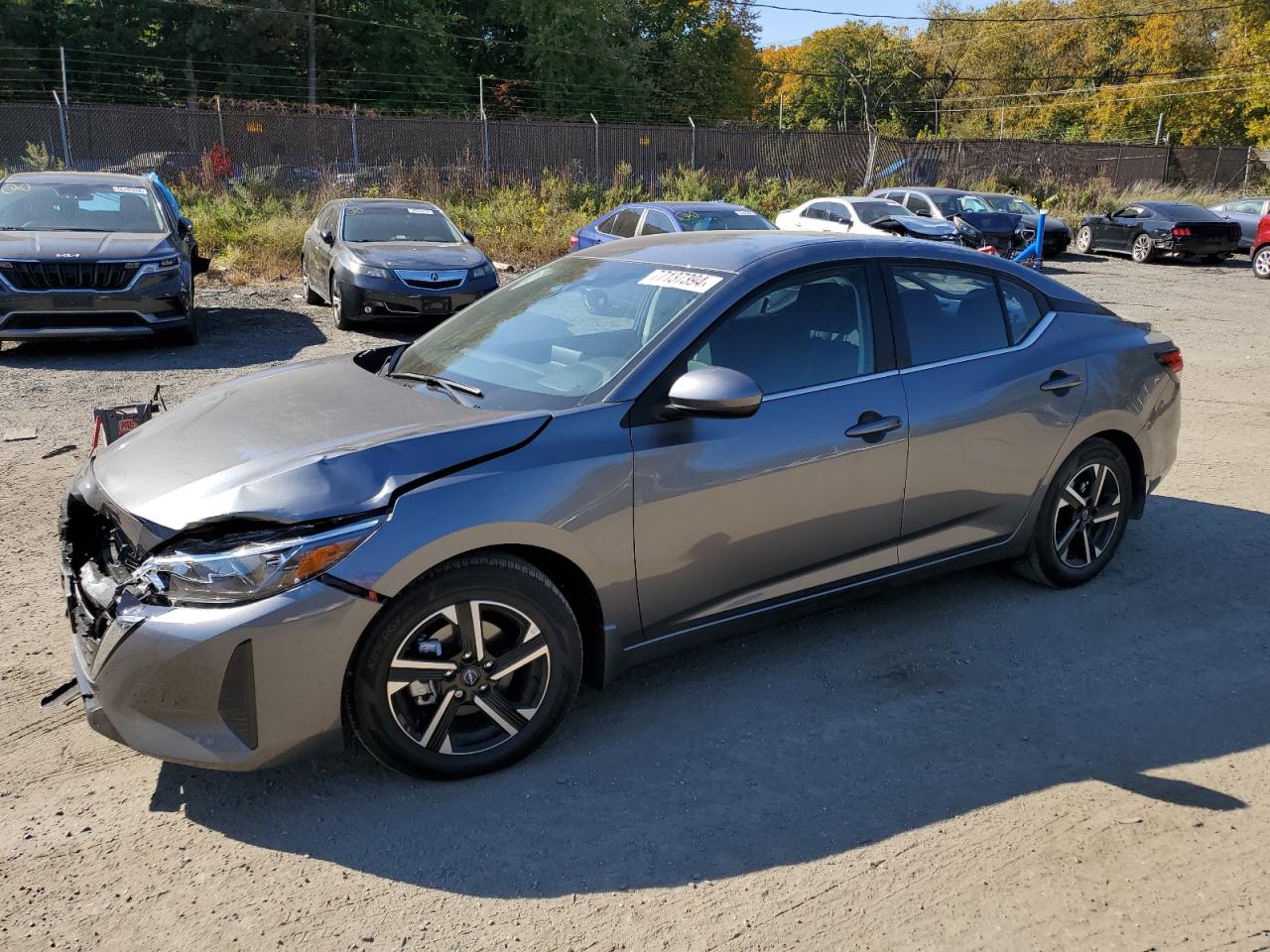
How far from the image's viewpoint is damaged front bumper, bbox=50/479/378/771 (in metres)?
2.75

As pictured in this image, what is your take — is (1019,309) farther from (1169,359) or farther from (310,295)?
(310,295)

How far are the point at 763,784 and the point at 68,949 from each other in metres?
1.94

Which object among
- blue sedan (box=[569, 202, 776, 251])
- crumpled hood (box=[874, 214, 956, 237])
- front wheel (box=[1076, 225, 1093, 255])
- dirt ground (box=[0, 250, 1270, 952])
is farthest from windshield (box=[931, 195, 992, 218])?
dirt ground (box=[0, 250, 1270, 952])

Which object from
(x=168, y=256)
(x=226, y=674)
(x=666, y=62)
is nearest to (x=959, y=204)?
(x=168, y=256)

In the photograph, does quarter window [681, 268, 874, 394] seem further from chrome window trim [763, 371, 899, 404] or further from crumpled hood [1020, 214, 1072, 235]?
crumpled hood [1020, 214, 1072, 235]

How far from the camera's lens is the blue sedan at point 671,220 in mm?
13961

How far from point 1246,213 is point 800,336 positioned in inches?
1081

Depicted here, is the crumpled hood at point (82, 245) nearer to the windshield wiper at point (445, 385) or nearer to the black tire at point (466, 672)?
the windshield wiper at point (445, 385)

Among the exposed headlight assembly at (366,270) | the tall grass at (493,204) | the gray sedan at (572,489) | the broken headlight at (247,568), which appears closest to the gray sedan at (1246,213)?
the tall grass at (493,204)

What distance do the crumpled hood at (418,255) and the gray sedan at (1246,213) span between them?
2045 centimetres

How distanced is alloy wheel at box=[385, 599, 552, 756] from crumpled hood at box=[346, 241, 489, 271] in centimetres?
882

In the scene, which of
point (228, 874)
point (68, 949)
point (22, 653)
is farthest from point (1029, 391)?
point (22, 653)

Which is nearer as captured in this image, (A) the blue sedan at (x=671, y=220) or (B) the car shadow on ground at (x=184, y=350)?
(B) the car shadow on ground at (x=184, y=350)

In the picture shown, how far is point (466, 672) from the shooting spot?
10.2 feet
